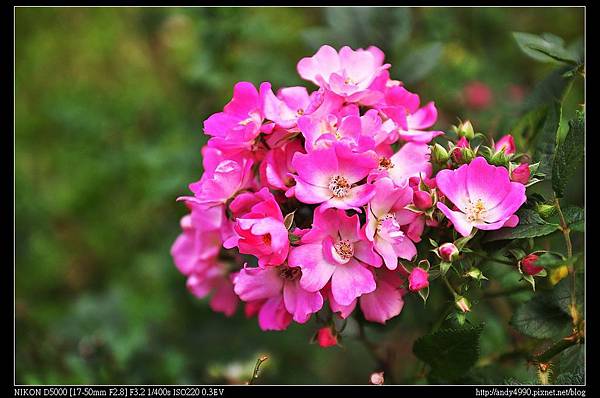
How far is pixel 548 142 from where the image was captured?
1107mm

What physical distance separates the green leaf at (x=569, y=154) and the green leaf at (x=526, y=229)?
7cm

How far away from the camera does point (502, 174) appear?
97 centimetres

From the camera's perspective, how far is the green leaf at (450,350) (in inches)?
40.8

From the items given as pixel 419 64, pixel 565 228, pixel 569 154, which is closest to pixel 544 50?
pixel 569 154

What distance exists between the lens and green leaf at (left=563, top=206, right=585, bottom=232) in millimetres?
991

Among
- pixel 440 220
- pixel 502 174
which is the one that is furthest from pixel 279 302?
pixel 502 174

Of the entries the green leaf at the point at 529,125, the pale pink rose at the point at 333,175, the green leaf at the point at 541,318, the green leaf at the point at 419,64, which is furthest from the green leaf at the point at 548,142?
the green leaf at the point at 419,64

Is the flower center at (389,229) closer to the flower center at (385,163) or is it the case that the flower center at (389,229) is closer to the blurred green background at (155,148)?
the flower center at (385,163)

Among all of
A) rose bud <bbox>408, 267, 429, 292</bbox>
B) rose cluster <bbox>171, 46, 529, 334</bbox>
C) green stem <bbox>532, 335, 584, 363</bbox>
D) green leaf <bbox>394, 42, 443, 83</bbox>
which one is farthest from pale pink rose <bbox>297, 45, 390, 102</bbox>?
green stem <bbox>532, 335, 584, 363</bbox>

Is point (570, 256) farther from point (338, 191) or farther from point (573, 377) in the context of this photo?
point (338, 191)

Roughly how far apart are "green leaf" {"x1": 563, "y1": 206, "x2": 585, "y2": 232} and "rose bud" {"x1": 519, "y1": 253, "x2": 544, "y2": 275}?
0.32 ft

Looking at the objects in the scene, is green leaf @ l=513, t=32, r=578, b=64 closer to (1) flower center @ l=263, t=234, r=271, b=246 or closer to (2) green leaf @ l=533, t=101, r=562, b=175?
(2) green leaf @ l=533, t=101, r=562, b=175

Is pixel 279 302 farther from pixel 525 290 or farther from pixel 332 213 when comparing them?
pixel 525 290
